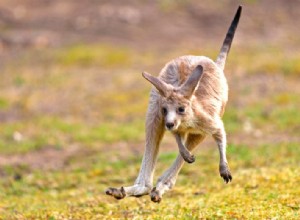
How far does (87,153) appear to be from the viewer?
1800 centimetres

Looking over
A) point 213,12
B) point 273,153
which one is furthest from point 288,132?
point 213,12

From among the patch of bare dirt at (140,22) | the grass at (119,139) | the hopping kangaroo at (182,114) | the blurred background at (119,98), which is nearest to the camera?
the hopping kangaroo at (182,114)

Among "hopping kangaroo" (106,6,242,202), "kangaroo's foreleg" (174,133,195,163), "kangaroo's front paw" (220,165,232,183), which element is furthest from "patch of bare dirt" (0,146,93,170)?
"kangaroo's front paw" (220,165,232,183)

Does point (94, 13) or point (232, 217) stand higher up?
point (232, 217)

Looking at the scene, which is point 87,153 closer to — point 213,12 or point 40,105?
point 40,105

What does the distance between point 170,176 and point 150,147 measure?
0.45 metres

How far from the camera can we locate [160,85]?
29.6ft

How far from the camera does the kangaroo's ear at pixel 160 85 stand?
895 centimetres

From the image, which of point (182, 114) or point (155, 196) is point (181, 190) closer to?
point (155, 196)

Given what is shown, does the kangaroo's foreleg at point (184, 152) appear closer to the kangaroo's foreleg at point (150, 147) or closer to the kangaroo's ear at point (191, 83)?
the kangaroo's foreleg at point (150, 147)

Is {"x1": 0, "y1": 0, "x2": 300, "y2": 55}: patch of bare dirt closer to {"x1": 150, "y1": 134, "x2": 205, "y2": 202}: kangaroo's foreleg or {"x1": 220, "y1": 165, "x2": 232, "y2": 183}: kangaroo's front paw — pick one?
{"x1": 150, "y1": 134, "x2": 205, "y2": 202}: kangaroo's foreleg

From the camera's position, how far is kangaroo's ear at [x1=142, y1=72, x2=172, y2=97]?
8.95 metres

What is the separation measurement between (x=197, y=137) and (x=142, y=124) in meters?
10.6

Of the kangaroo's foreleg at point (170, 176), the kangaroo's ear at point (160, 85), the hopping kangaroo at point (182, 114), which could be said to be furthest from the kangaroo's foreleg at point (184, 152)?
the kangaroo's ear at point (160, 85)
